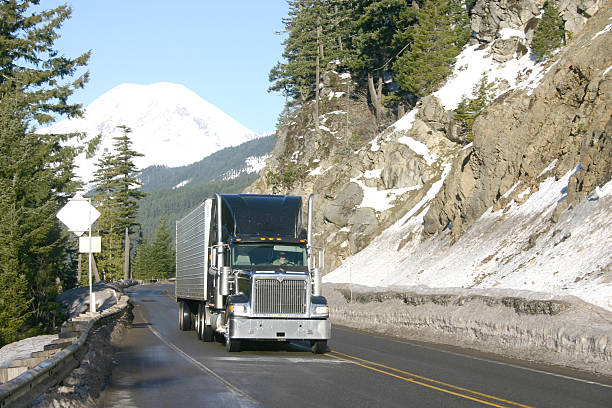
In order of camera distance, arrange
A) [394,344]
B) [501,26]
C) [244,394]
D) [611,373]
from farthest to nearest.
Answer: [501,26] → [394,344] → [611,373] → [244,394]

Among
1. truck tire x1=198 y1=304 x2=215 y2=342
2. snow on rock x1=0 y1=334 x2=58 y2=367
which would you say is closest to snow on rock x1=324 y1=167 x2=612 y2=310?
truck tire x1=198 y1=304 x2=215 y2=342

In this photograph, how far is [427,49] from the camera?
6109cm

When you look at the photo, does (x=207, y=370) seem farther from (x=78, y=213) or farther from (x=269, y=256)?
(x=78, y=213)

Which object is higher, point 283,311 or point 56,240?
point 56,240

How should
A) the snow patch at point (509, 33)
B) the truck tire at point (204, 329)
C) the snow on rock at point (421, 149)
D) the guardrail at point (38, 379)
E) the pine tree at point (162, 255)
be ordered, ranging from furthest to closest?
1. the pine tree at point (162, 255)
2. the snow patch at point (509, 33)
3. the snow on rock at point (421, 149)
4. the truck tire at point (204, 329)
5. the guardrail at point (38, 379)

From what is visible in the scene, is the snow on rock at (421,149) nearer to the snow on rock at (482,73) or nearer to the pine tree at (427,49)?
the snow on rock at (482,73)

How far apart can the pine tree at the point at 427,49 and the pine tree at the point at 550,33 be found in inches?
355

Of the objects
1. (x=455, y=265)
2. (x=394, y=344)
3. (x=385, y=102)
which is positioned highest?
(x=385, y=102)

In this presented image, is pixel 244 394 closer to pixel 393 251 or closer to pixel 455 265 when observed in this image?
pixel 455 265

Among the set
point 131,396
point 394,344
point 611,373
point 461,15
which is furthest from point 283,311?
point 461,15

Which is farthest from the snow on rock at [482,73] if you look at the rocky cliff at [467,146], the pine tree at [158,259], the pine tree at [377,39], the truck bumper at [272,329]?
the pine tree at [158,259]

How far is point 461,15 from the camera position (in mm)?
67375

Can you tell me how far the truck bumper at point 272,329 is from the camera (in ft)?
57.6

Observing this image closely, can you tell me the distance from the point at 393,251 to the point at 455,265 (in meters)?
12.2
